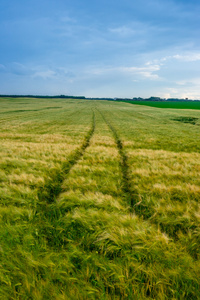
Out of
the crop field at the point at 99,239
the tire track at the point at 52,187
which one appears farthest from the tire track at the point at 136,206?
the tire track at the point at 52,187

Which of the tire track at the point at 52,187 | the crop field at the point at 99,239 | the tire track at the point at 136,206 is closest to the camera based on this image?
the crop field at the point at 99,239

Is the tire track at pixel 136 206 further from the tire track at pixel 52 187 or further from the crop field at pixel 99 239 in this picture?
the tire track at pixel 52 187

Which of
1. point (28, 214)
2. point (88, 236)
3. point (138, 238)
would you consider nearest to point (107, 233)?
point (88, 236)

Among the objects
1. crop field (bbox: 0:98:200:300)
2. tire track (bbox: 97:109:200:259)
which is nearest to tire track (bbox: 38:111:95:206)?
crop field (bbox: 0:98:200:300)

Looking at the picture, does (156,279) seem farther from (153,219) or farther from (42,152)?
(42,152)

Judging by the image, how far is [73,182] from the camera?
485cm

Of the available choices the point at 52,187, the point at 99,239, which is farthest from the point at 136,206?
the point at 52,187

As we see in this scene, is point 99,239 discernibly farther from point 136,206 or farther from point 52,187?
point 52,187

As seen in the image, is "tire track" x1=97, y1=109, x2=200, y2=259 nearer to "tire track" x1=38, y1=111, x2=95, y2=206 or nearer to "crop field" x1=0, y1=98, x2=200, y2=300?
"crop field" x1=0, y1=98, x2=200, y2=300

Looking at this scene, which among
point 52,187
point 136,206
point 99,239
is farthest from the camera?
point 52,187

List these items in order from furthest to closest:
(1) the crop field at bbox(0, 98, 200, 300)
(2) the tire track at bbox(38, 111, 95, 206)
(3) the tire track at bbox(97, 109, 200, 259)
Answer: (2) the tire track at bbox(38, 111, 95, 206)
(3) the tire track at bbox(97, 109, 200, 259)
(1) the crop field at bbox(0, 98, 200, 300)

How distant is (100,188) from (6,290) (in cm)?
298

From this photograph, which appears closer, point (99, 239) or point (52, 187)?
point (99, 239)

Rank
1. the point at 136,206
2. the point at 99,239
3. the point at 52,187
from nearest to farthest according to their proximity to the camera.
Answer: the point at 99,239
the point at 136,206
the point at 52,187
